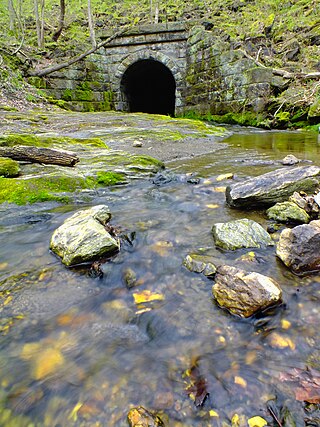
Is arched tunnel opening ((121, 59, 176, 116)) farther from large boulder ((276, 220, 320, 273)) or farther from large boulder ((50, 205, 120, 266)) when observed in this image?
large boulder ((276, 220, 320, 273))

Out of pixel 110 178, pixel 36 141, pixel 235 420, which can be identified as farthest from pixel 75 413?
pixel 36 141

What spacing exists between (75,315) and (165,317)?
53cm

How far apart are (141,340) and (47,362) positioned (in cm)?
46

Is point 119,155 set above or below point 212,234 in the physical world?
above

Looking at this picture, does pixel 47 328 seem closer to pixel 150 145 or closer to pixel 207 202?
pixel 207 202

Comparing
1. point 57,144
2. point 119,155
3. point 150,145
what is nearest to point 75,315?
point 119,155

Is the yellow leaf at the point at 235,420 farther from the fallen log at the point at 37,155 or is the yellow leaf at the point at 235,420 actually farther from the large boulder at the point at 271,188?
the fallen log at the point at 37,155

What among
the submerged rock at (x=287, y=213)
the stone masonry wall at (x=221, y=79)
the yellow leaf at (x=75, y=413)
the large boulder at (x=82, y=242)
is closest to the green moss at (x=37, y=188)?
the large boulder at (x=82, y=242)

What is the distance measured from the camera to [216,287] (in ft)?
5.38

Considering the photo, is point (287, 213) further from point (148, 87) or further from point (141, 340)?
point (148, 87)

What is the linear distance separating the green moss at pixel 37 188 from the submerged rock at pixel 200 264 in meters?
1.94

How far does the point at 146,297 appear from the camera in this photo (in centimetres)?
172

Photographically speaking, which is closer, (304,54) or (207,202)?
(207,202)

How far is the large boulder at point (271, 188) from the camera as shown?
291 cm
